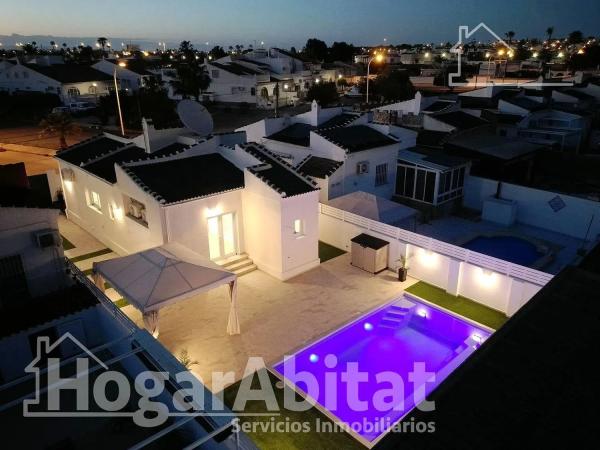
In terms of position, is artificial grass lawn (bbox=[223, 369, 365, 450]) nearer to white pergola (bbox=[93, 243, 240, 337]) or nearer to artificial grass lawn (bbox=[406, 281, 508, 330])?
white pergola (bbox=[93, 243, 240, 337])

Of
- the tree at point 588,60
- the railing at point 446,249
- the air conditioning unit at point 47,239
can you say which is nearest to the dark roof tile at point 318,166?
the railing at point 446,249

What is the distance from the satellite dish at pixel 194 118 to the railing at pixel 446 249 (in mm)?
7319

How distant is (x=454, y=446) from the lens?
5855 millimetres

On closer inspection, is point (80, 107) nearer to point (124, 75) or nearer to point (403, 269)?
point (124, 75)

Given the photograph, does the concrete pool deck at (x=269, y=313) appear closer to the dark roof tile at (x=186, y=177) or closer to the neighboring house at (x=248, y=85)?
the dark roof tile at (x=186, y=177)

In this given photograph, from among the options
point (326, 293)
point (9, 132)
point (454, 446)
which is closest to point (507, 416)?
point (454, 446)

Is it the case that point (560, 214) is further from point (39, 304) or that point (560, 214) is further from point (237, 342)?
point (39, 304)

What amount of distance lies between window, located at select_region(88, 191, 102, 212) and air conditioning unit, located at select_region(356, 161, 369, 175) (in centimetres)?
1446

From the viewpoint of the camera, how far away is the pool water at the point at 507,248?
21.5 metres

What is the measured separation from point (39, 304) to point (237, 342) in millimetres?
6321

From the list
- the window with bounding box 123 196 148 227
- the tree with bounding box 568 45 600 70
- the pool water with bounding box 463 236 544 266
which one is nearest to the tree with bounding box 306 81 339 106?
the pool water with bounding box 463 236 544 266

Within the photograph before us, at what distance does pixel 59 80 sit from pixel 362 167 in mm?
66248

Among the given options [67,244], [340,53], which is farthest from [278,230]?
[340,53]

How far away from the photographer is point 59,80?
71312mm
